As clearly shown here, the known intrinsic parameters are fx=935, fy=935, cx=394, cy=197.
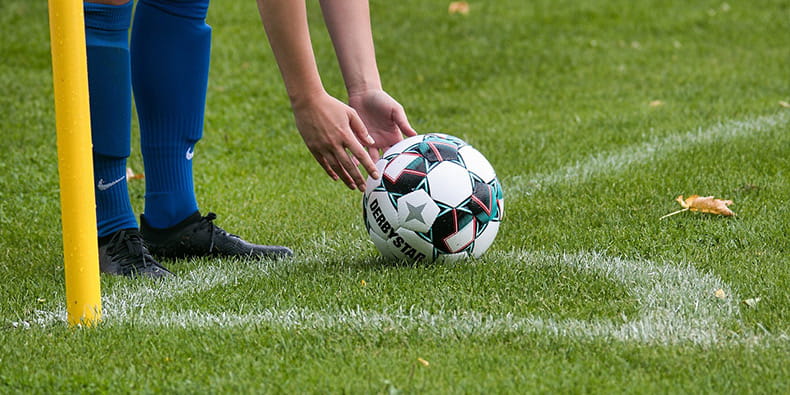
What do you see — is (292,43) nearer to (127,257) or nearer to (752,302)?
(127,257)

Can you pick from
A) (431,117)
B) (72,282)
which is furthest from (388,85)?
(72,282)

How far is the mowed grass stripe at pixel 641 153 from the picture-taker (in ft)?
15.4

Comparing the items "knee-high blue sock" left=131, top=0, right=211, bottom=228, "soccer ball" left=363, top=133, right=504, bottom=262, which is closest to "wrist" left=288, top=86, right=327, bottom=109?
"soccer ball" left=363, top=133, right=504, bottom=262

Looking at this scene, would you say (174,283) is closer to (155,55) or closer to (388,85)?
(155,55)

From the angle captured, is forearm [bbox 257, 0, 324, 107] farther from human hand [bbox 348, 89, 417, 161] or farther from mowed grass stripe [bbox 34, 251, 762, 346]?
mowed grass stripe [bbox 34, 251, 762, 346]

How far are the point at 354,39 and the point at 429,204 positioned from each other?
1.98 ft

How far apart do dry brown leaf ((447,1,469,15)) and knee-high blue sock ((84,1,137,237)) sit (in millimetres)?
6928

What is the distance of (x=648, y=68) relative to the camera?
7734 millimetres

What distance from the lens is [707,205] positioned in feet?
12.7

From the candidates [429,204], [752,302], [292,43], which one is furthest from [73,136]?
[752,302]

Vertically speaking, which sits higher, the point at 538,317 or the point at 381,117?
the point at 381,117

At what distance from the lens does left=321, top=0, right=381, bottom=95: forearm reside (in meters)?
3.10

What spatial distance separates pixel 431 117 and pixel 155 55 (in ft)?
10.5

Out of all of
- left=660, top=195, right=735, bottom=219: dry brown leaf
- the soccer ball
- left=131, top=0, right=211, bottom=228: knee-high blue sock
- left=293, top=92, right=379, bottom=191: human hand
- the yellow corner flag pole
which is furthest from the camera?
left=660, top=195, right=735, bottom=219: dry brown leaf
